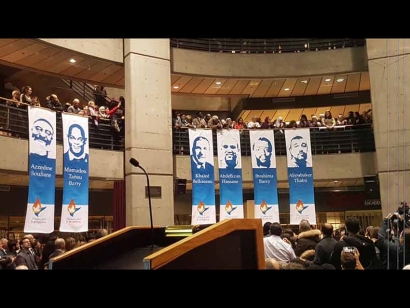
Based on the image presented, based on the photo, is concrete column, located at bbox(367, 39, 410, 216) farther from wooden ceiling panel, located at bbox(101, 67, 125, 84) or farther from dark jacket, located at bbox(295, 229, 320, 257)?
dark jacket, located at bbox(295, 229, 320, 257)

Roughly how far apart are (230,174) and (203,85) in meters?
4.63

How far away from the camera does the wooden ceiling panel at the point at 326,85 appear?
16459 millimetres

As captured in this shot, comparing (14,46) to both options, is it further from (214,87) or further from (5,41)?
(214,87)

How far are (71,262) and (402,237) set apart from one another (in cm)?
341

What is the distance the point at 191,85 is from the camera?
1603 centimetres

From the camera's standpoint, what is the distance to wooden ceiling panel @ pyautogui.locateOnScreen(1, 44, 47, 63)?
39.1ft

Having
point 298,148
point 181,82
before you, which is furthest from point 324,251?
point 181,82

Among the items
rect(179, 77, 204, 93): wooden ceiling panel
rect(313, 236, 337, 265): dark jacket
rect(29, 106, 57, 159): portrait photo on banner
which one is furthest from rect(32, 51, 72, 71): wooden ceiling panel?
rect(313, 236, 337, 265): dark jacket

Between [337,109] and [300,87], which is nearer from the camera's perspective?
[300,87]

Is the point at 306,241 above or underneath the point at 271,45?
underneath

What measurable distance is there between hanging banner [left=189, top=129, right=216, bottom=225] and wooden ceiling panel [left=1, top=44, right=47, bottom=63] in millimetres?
4503

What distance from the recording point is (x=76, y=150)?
10.8m
